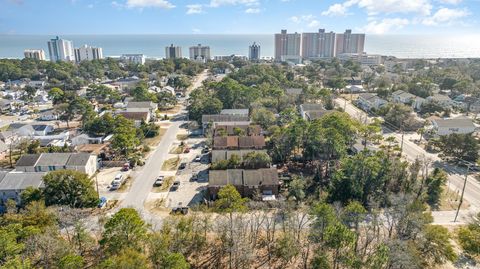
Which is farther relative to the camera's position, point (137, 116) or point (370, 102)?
point (370, 102)

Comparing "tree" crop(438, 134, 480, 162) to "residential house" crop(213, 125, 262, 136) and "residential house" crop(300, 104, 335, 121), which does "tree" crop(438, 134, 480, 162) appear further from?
"residential house" crop(213, 125, 262, 136)

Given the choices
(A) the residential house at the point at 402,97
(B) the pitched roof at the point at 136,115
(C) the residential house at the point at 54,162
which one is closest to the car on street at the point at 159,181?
(C) the residential house at the point at 54,162

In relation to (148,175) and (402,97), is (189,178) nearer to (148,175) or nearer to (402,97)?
(148,175)

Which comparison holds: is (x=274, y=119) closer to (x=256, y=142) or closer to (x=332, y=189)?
(x=256, y=142)

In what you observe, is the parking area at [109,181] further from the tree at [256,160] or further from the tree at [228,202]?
the tree at [256,160]

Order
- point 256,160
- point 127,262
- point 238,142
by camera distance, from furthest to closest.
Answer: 1. point 238,142
2. point 256,160
3. point 127,262

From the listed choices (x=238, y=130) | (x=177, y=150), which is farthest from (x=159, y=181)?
(x=238, y=130)

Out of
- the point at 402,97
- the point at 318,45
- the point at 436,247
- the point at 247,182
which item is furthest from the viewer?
the point at 318,45
